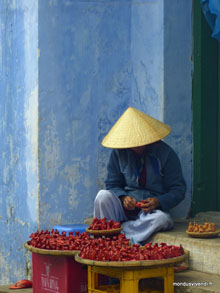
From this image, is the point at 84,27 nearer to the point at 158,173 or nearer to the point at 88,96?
the point at 88,96

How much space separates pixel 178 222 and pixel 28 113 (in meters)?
1.68

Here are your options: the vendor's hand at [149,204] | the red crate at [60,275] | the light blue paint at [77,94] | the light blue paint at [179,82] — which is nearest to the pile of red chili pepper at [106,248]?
the red crate at [60,275]

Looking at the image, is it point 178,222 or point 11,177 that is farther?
point 11,177

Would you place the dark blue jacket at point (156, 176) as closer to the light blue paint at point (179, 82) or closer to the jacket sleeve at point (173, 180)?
the jacket sleeve at point (173, 180)

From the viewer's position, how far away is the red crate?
16.1ft

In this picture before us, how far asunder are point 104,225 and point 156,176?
0.71m

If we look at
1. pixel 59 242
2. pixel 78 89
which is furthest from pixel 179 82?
pixel 59 242

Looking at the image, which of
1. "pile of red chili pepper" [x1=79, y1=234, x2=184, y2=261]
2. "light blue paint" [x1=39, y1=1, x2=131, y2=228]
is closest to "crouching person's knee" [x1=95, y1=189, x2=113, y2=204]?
"light blue paint" [x1=39, y1=1, x2=131, y2=228]

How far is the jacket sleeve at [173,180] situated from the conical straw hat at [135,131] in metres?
0.23

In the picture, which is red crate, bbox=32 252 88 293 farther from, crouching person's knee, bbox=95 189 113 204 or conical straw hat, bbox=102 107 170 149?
conical straw hat, bbox=102 107 170 149

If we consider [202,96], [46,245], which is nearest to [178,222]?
[202,96]

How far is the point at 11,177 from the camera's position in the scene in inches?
261

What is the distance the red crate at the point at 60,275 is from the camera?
4922 mm

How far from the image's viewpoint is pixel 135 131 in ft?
18.8
